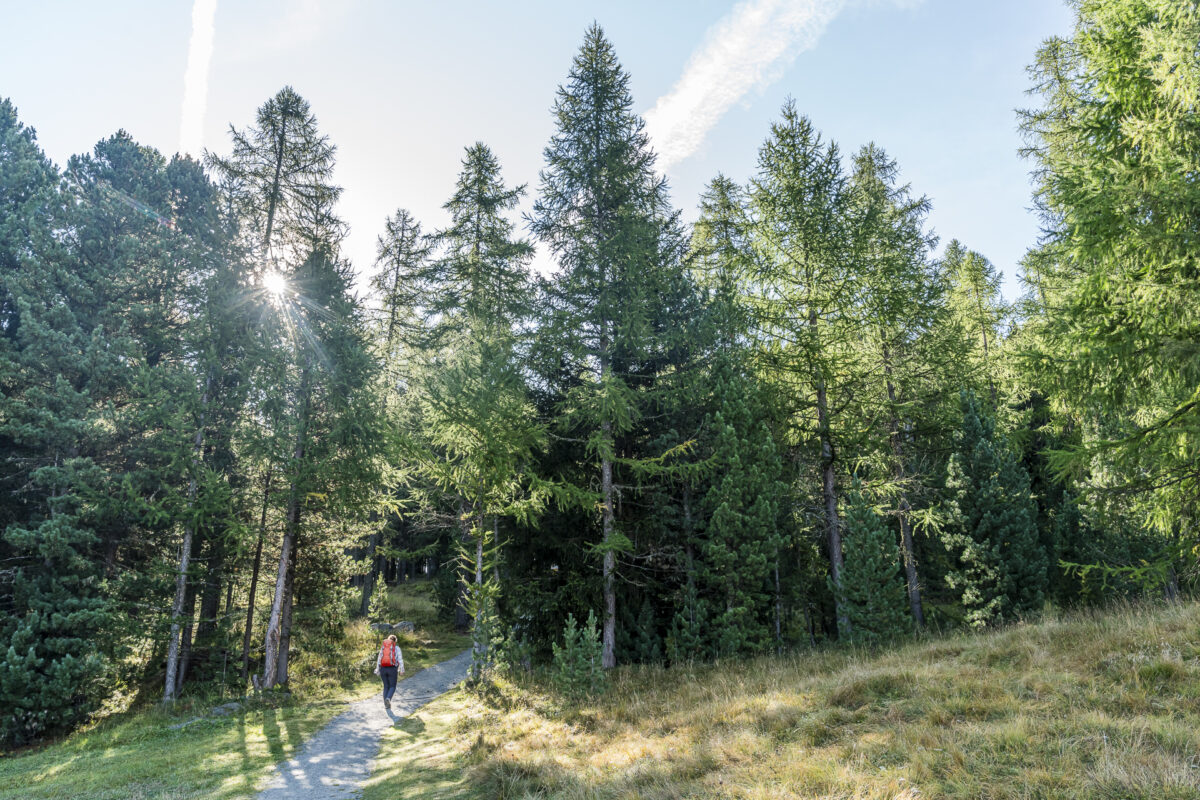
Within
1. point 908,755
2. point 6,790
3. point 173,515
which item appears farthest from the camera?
point 173,515

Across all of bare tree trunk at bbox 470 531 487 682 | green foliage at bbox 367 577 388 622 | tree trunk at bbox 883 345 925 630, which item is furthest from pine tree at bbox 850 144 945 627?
green foliage at bbox 367 577 388 622

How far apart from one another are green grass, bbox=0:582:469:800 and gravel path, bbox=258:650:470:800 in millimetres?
372

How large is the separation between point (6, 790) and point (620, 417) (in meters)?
13.4

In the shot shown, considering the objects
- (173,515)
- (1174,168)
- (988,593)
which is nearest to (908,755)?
(1174,168)

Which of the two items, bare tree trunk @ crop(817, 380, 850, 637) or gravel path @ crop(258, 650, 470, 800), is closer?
gravel path @ crop(258, 650, 470, 800)

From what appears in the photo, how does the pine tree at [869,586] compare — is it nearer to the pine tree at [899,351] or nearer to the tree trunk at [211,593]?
the pine tree at [899,351]

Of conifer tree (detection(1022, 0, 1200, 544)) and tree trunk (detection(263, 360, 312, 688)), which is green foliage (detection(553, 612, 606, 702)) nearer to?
conifer tree (detection(1022, 0, 1200, 544))

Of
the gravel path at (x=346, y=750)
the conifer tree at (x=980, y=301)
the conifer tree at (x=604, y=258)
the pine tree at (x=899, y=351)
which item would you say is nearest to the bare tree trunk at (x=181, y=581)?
the gravel path at (x=346, y=750)

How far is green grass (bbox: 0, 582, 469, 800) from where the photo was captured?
8508 millimetres

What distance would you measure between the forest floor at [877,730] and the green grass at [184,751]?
2525 mm

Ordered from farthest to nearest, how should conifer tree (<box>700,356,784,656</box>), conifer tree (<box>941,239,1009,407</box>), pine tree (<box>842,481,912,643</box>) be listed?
conifer tree (<box>941,239,1009,407</box>) → conifer tree (<box>700,356,784,656</box>) → pine tree (<box>842,481,912,643</box>)

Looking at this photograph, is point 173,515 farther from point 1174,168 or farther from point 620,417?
point 1174,168

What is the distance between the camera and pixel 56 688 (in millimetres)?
A: 13250

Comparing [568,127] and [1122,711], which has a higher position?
[568,127]
